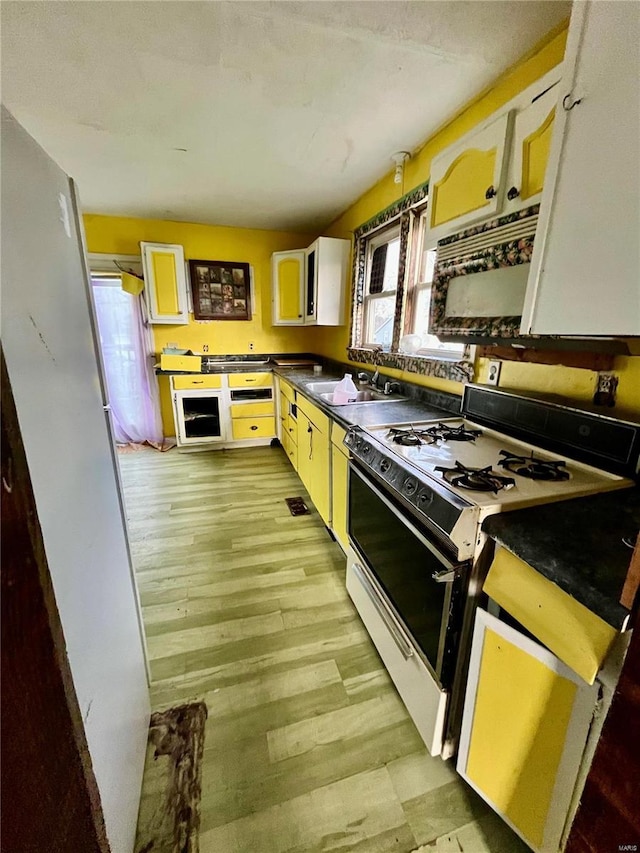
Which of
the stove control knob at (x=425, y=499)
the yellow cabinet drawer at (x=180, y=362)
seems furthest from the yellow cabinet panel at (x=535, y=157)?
the yellow cabinet drawer at (x=180, y=362)

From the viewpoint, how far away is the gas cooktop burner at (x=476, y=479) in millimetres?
947

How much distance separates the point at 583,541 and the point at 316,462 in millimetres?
1690

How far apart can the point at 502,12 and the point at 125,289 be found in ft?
11.7

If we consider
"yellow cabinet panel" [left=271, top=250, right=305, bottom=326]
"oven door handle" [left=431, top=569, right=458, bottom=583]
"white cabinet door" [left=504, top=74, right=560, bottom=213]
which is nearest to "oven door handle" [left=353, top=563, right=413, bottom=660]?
"oven door handle" [left=431, top=569, right=458, bottom=583]

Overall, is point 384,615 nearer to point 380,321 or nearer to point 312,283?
point 380,321

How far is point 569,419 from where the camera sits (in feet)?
3.76

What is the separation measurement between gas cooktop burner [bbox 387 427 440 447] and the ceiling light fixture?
1737 millimetres

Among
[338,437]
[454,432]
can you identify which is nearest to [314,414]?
[338,437]

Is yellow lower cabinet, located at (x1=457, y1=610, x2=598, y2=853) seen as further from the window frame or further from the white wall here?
the window frame

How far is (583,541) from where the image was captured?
2.48 ft

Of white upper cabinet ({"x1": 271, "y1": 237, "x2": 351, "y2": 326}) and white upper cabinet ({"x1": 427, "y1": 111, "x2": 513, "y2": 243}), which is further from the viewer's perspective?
white upper cabinet ({"x1": 271, "y1": 237, "x2": 351, "y2": 326})

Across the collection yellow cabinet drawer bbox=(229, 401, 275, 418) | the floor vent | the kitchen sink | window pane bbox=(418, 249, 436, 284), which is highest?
window pane bbox=(418, 249, 436, 284)

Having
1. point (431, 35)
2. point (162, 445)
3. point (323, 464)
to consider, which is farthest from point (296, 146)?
point (162, 445)

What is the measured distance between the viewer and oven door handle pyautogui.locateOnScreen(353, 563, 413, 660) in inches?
46.7
